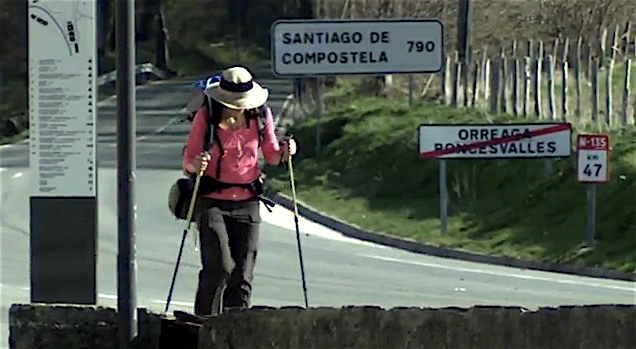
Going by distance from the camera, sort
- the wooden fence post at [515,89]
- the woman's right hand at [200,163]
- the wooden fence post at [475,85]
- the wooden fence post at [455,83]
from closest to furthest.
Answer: the woman's right hand at [200,163]
the wooden fence post at [515,89]
the wooden fence post at [475,85]
the wooden fence post at [455,83]

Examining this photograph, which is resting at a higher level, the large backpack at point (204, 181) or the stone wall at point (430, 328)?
the large backpack at point (204, 181)

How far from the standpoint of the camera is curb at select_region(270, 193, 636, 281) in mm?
16484

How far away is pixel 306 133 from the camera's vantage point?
29250 millimetres

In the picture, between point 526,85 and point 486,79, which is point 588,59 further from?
point 526,85

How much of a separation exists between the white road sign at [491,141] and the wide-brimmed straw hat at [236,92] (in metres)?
12.2

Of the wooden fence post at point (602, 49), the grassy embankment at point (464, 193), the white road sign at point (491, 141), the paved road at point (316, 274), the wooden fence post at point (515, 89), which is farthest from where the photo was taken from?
the wooden fence post at point (602, 49)

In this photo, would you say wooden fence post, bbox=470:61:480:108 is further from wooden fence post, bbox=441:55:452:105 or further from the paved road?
the paved road

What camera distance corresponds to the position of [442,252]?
17984mm

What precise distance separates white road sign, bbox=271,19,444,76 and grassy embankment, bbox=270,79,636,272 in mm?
2121

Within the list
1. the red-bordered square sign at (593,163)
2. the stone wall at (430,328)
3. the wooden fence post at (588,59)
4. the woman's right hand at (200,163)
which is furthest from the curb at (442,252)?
the stone wall at (430,328)

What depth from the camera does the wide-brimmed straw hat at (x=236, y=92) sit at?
679cm

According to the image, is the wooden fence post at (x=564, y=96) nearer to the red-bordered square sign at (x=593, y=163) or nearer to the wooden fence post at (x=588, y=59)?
the wooden fence post at (x=588, y=59)

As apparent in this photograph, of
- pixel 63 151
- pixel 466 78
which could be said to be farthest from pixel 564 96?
pixel 63 151

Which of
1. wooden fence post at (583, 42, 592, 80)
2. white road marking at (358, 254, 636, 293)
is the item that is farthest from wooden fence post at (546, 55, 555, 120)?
white road marking at (358, 254, 636, 293)
